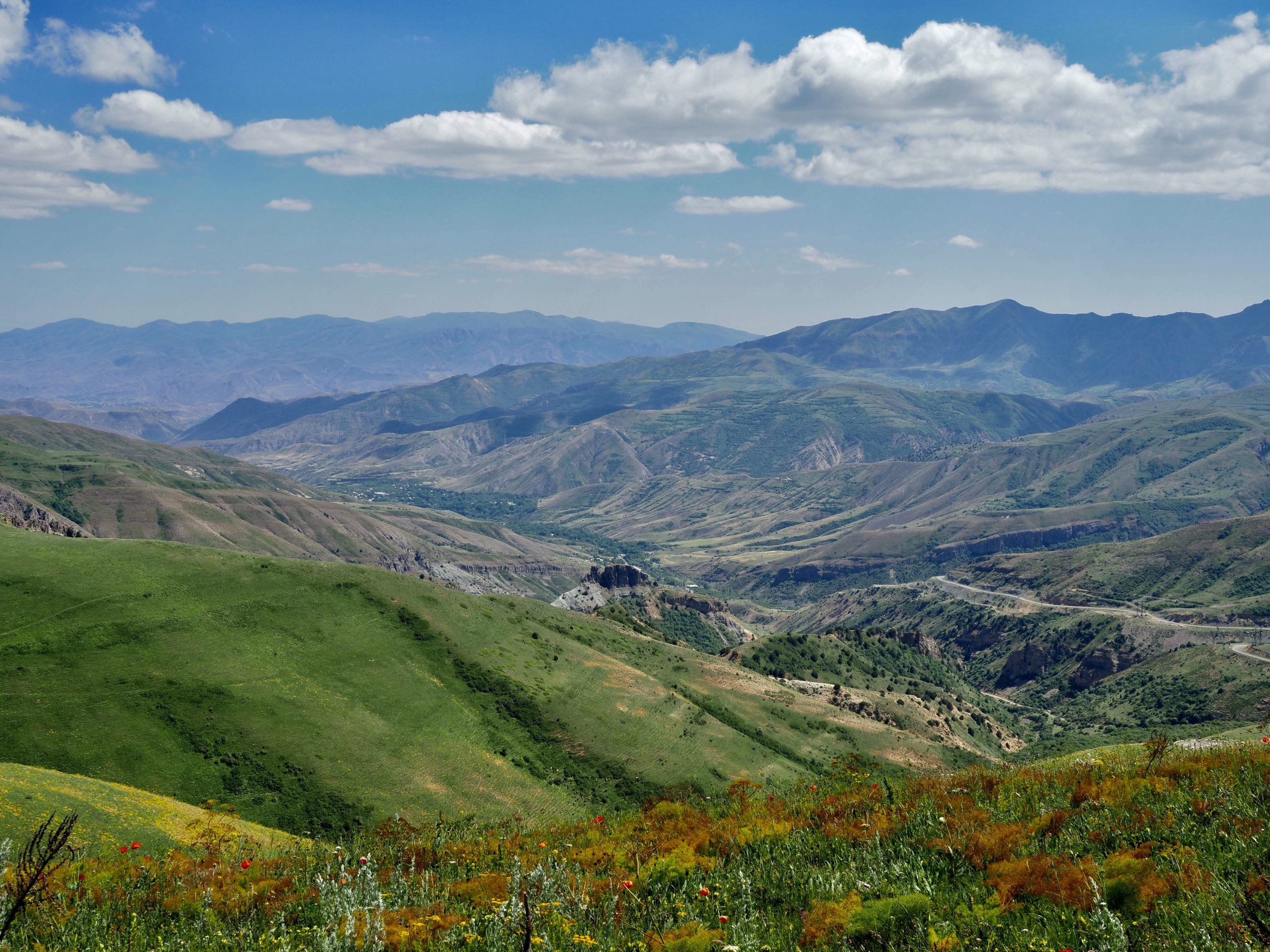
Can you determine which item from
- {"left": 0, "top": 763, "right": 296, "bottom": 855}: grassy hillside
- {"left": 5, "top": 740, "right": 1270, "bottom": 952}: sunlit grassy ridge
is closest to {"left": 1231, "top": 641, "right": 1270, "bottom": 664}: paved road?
{"left": 5, "top": 740, "right": 1270, "bottom": 952}: sunlit grassy ridge

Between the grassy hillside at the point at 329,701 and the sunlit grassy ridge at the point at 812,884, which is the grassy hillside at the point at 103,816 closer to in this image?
the sunlit grassy ridge at the point at 812,884

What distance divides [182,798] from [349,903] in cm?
5136

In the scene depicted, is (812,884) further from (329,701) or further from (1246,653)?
(1246,653)

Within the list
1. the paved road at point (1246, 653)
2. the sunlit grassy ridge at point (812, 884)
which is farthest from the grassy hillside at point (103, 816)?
the paved road at point (1246, 653)

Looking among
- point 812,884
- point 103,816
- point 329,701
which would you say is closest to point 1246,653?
point 329,701

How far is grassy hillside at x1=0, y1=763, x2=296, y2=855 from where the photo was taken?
33.6 metres

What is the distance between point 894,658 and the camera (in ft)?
629

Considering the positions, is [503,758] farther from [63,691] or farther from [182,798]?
[63,691]

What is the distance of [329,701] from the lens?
71.0 m

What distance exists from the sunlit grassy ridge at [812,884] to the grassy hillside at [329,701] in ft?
133

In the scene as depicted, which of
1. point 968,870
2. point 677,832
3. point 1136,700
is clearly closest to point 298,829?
point 677,832

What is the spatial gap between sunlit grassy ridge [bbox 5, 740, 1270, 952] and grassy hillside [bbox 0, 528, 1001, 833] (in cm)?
4060

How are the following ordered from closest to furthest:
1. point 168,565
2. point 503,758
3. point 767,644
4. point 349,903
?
point 349,903, point 503,758, point 168,565, point 767,644

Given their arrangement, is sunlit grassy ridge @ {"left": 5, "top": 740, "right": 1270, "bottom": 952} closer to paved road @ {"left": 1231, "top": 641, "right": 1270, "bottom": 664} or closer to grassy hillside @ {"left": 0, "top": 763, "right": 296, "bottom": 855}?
grassy hillside @ {"left": 0, "top": 763, "right": 296, "bottom": 855}
